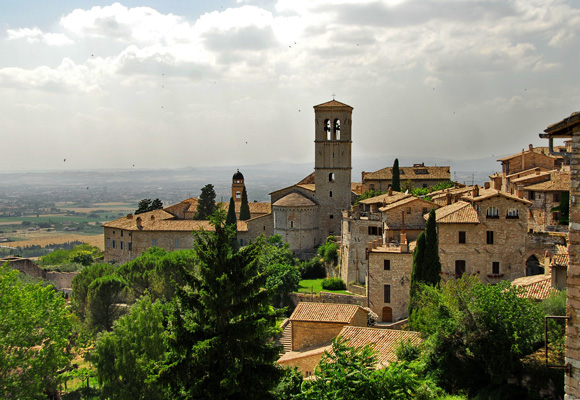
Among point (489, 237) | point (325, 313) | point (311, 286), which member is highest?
point (489, 237)

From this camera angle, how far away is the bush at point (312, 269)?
4359 cm

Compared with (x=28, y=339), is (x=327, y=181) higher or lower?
higher

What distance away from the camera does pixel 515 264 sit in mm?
28891

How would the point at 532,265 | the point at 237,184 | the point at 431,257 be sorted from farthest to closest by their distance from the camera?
the point at 237,184
the point at 532,265
the point at 431,257

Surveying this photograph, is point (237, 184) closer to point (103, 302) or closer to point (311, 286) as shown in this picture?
point (311, 286)

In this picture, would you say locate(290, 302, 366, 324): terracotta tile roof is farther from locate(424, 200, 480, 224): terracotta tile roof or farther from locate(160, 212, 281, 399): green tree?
locate(160, 212, 281, 399): green tree

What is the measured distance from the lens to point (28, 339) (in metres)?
23.4

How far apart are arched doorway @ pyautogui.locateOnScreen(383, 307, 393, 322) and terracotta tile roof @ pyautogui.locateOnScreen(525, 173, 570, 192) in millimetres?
12408

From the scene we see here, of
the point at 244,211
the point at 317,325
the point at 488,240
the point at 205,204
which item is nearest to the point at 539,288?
the point at 488,240

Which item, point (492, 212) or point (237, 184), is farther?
point (237, 184)

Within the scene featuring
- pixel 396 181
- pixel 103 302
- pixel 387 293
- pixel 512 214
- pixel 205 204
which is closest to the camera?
pixel 512 214

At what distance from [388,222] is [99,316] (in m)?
20.8

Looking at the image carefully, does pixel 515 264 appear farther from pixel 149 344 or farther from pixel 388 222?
pixel 149 344

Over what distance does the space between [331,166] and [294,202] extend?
17.4 ft
